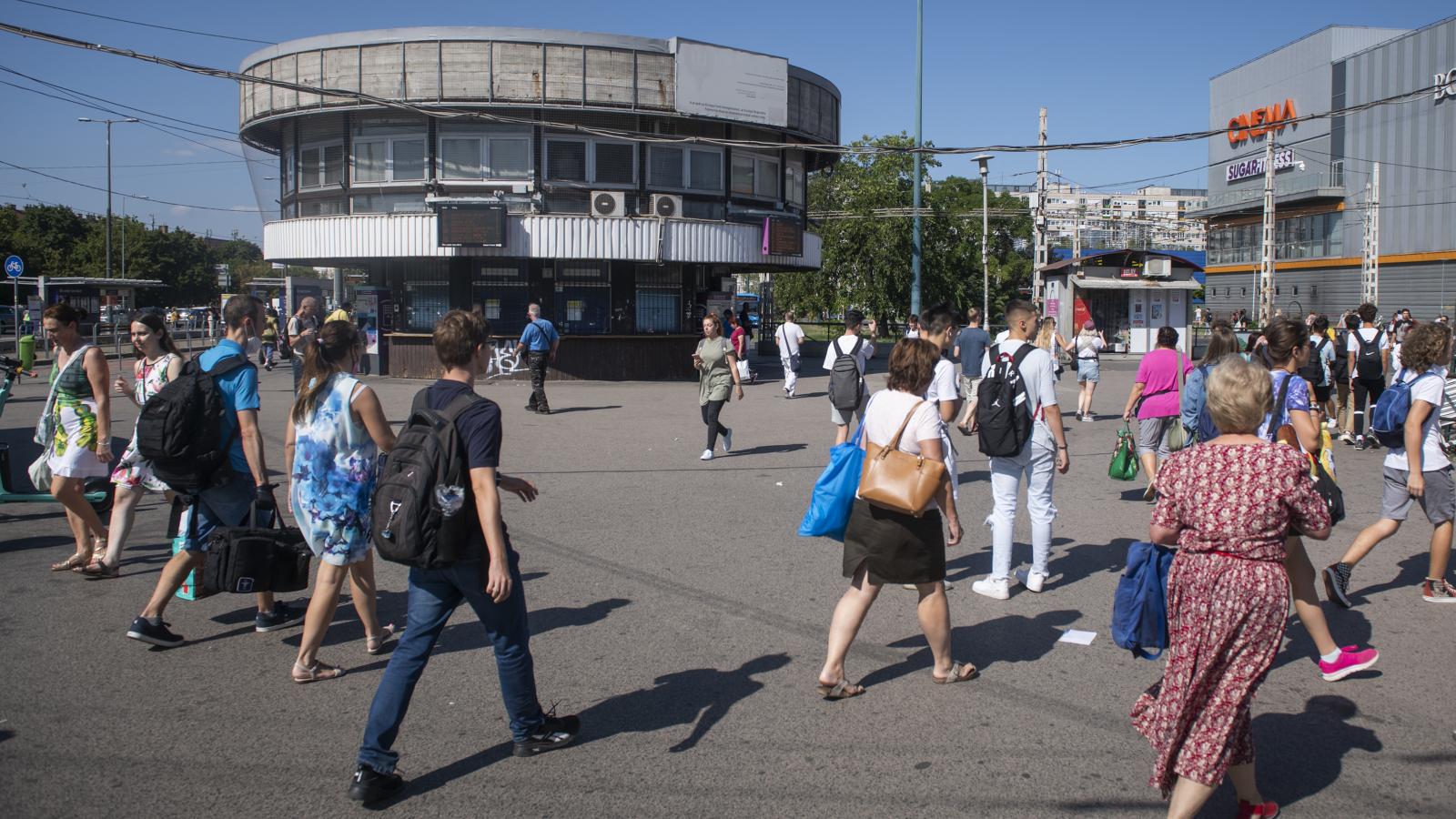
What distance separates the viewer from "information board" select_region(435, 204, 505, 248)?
2145cm

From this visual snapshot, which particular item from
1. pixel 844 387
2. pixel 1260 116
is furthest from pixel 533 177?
pixel 1260 116

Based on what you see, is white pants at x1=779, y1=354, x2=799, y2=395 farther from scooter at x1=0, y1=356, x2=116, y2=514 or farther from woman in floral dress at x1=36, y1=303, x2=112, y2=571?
woman in floral dress at x1=36, y1=303, x2=112, y2=571

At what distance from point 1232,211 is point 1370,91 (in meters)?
8.90

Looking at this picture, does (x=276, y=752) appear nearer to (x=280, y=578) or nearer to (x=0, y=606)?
(x=280, y=578)

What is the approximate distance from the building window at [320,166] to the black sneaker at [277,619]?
19.4 m

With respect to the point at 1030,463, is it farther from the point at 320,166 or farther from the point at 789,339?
the point at 320,166

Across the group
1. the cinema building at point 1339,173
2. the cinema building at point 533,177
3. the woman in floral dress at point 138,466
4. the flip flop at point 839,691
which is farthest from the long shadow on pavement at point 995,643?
the cinema building at point 1339,173

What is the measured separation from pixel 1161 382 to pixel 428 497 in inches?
294

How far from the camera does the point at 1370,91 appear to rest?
168ft

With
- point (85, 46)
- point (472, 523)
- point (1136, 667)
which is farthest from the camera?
point (85, 46)

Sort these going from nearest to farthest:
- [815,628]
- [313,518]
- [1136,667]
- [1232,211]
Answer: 1. [313,518]
2. [1136,667]
3. [815,628]
4. [1232,211]

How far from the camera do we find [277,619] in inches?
233

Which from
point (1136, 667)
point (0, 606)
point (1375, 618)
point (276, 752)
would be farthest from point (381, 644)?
point (1375, 618)

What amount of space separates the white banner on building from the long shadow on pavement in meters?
18.3
